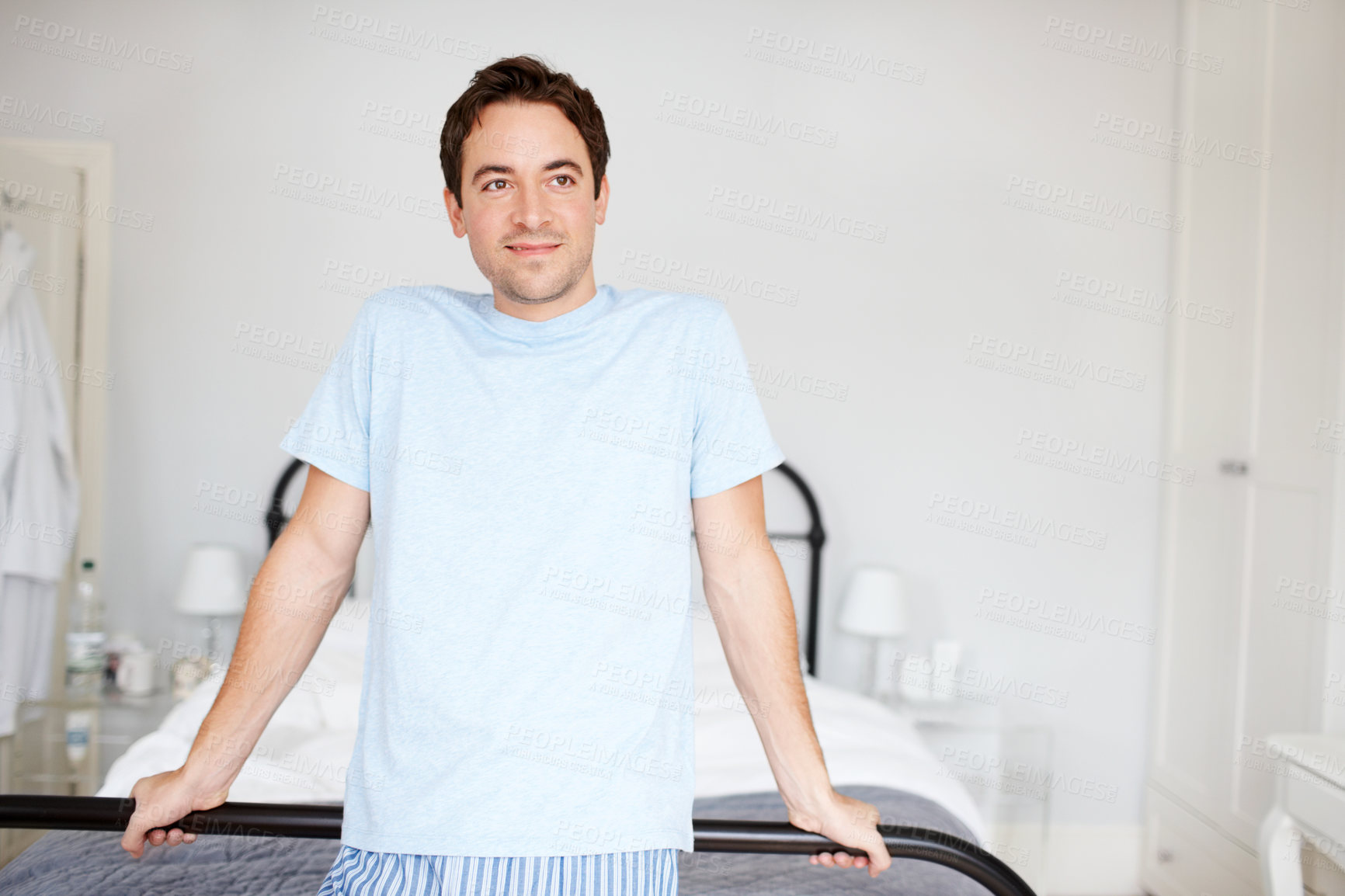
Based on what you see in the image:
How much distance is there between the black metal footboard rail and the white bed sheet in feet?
2.29

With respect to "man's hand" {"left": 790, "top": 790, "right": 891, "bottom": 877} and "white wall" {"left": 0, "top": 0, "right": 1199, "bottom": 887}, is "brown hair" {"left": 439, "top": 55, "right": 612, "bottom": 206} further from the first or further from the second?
"white wall" {"left": 0, "top": 0, "right": 1199, "bottom": 887}

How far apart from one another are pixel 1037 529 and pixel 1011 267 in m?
0.81

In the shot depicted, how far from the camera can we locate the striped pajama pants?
3.02ft

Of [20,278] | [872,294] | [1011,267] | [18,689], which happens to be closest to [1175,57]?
[1011,267]

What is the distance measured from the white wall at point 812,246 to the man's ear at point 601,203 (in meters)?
1.77

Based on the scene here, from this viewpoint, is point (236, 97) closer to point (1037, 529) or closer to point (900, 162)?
point (900, 162)

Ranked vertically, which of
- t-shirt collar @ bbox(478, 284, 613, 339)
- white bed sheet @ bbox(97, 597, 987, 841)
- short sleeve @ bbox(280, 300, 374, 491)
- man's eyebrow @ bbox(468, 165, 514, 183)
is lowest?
white bed sheet @ bbox(97, 597, 987, 841)

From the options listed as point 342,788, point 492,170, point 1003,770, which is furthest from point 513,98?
point 1003,770

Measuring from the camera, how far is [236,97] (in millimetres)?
2986

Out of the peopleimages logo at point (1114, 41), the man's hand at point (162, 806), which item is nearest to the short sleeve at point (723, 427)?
the man's hand at point (162, 806)

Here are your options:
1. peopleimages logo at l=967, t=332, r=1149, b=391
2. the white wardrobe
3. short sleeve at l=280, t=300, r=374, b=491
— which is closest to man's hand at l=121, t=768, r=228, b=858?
short sleeve at l=280, t=300, r=374, b=491

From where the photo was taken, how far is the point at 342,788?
1.94 m

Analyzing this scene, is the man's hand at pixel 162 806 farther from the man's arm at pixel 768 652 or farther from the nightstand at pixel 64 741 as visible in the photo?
the nightstand at pixel 64 741

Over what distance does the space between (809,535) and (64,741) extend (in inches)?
85.7
